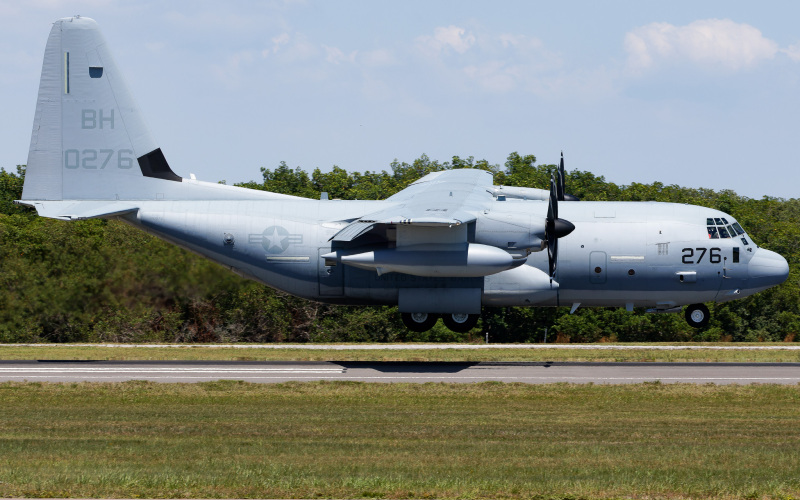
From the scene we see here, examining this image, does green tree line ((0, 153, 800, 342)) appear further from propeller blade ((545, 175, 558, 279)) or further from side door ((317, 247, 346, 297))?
propeller blade ((545, 175, 558, 279))

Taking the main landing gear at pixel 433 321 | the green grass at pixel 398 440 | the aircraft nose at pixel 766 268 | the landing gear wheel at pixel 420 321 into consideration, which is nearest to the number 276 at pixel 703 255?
the aircraft nose at pixel 766 268

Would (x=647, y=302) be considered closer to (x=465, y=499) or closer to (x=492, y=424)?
(x=492, y=424)

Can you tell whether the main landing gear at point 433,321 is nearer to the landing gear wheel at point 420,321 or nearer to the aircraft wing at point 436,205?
the landing gear wheel at point 420,321

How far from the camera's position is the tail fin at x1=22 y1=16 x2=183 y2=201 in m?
36.8

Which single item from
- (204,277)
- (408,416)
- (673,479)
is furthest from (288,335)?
(673,479)

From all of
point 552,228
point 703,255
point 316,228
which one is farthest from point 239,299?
point 703,255

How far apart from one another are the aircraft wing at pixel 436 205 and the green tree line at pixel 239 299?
24.8 ft

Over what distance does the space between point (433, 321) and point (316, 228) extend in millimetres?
5614

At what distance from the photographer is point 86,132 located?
122 ft

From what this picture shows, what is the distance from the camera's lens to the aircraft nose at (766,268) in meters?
37.2

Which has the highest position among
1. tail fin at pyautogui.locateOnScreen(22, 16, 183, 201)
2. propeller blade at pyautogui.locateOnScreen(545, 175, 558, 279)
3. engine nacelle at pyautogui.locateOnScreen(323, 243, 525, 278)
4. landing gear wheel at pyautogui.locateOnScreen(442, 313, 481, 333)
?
tail fin at pyautogui.locateOnScreen(22, 16, 183, 201)

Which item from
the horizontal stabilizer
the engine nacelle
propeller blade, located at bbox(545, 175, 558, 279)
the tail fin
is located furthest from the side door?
propeller blade, located at bbox(545, 175, 558, 279)

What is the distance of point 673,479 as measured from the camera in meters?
14.9

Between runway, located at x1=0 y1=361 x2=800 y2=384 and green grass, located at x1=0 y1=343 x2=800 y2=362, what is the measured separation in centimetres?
291
